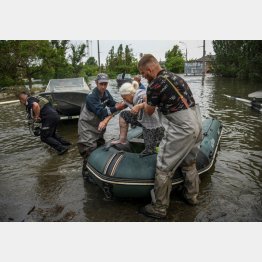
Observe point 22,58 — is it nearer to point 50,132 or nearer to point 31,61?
point 31,61

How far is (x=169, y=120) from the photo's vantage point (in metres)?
3.94

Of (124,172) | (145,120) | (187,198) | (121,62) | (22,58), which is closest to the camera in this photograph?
(124,172)

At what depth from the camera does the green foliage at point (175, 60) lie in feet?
247

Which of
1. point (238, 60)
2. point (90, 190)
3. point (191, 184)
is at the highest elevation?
point (238, 60)

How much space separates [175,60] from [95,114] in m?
74.2

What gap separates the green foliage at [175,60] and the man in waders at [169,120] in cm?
7086

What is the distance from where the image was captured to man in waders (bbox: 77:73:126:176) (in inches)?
202

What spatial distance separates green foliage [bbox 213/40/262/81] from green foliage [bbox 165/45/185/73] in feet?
76.8

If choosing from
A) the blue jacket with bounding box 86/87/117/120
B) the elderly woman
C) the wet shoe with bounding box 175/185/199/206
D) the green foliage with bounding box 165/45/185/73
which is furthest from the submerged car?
the green foliage with bounding box 165/45/185/73

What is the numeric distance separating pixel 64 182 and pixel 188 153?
8.74 feet

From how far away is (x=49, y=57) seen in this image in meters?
27.9

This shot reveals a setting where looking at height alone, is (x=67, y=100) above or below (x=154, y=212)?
above

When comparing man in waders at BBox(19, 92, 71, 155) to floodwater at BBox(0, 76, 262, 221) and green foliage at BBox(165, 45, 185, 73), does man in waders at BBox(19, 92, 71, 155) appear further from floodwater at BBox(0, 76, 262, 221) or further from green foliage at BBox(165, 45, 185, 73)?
green foliage at BBox(165, 45, 185, 73)

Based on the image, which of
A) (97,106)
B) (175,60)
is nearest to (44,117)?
(97,106)
